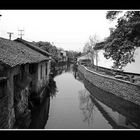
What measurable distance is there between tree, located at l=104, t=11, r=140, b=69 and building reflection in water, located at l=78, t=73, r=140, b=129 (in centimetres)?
398

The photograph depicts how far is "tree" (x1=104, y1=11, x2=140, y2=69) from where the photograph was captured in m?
8.41

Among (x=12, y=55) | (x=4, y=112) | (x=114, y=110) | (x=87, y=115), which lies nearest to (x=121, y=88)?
(x=114, y=110)

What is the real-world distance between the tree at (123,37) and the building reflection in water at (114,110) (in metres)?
3.98

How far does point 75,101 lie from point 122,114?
5.13 metres

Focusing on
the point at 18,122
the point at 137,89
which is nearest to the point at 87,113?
the point at 137,89

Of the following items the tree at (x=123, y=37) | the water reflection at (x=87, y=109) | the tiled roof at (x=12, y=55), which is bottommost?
the water reflection at (x=87, y=109)

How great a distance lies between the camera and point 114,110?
45.4 ft

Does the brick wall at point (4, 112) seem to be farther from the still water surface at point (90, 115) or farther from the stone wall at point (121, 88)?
the stone wall at point (121, 88)

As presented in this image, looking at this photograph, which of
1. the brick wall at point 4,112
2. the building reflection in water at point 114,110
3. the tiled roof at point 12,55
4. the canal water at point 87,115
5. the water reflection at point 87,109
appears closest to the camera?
the brick wall at point 4,112

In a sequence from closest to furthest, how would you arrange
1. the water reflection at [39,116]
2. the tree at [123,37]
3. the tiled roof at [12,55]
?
the tiled roof at [12,55]
the tree at [123,37]
the water reflection at [39,116]

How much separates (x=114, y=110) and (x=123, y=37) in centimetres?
680

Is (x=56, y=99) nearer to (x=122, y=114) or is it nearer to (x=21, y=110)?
(x=122, y=114)

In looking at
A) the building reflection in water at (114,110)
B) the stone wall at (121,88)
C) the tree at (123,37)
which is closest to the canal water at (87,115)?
the building reflection in water at (114,110)

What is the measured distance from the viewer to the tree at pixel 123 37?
8.41 meters
